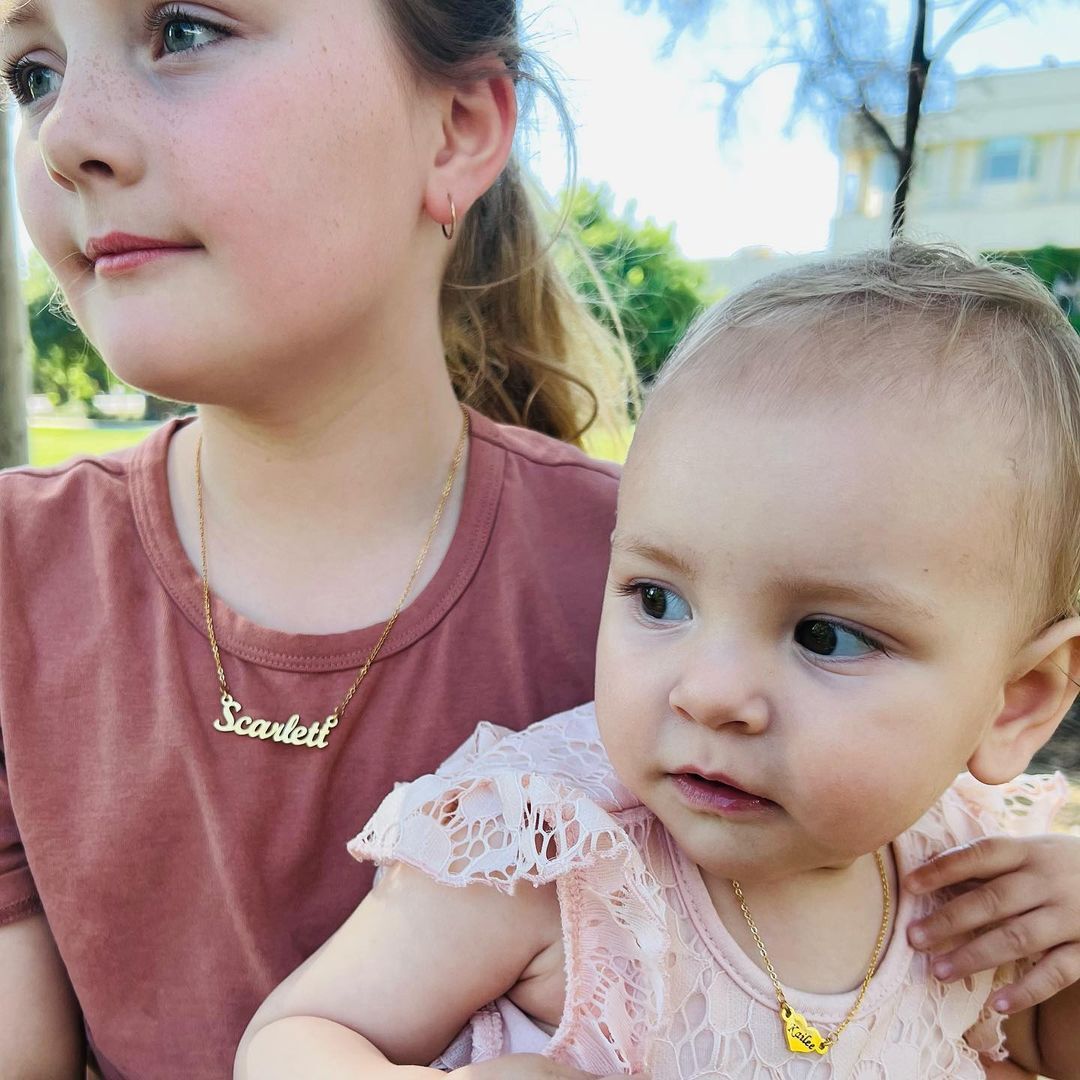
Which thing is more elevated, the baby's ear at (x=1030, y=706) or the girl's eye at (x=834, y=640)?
the girl's eye at (x=834, y=640)

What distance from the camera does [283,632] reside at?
1.50 metres

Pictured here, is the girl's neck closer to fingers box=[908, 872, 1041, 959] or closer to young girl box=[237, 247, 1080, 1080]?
young girl box=[237, 247, 1080, 1080]

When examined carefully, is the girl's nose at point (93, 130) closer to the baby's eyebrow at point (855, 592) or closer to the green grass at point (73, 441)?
the baby's eyebrow at point (855, 592)

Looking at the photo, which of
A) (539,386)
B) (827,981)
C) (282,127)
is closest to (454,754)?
(827,981)

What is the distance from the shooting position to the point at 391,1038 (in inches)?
45.2

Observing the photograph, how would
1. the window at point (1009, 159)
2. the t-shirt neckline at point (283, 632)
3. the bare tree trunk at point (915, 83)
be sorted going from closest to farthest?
the t-shirt neckline at point (283, 632)
the bare tree trunk at point (915, 83)
the window at point (1009, 159)

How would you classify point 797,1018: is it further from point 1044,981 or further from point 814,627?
point 814,627

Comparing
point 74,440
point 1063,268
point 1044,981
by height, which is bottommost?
point 74,440

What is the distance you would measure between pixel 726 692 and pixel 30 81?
4.08 feet

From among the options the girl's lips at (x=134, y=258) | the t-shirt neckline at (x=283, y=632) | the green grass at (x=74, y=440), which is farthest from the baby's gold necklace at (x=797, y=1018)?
the green grass at (x=74, y=440)

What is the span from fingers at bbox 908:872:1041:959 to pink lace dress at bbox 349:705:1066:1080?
3cm

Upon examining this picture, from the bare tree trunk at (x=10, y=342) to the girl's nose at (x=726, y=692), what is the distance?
2775mm

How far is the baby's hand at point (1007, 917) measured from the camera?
1340 millimetres

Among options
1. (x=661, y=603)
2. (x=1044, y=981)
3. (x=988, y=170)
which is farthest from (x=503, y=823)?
(x=988, y=170)
